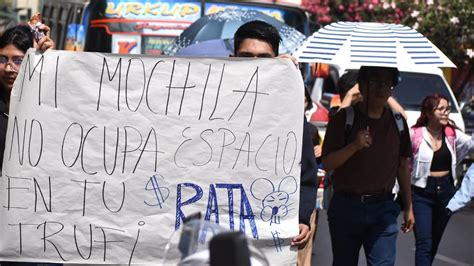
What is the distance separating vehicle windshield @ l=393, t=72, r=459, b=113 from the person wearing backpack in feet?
22.5

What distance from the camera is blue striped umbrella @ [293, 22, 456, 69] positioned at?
22.0ft

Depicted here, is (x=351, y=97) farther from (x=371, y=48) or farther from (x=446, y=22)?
(x=446, y=22)

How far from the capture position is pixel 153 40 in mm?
→ 15625

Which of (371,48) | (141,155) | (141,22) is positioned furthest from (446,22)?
(141,155)

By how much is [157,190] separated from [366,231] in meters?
1.93

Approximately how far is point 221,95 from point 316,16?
2549cm

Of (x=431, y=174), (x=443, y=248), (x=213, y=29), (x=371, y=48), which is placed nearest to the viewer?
(x=371, y=48)

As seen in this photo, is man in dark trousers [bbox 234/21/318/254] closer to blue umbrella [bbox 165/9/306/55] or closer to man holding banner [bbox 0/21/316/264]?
man holding banner [bbox 0/21/316/264]

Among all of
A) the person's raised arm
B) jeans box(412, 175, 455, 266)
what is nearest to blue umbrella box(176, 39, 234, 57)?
the person's raised arm

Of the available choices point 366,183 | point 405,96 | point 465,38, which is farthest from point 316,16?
point 366,183

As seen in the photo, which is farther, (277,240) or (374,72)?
(374,72)

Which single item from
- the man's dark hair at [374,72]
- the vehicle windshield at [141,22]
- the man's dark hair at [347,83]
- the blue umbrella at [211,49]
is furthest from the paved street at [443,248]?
the man's dark hair at [374,72]

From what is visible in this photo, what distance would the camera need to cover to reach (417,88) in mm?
16438

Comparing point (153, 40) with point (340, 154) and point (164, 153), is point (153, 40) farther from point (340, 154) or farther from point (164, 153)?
point (164, 153)
